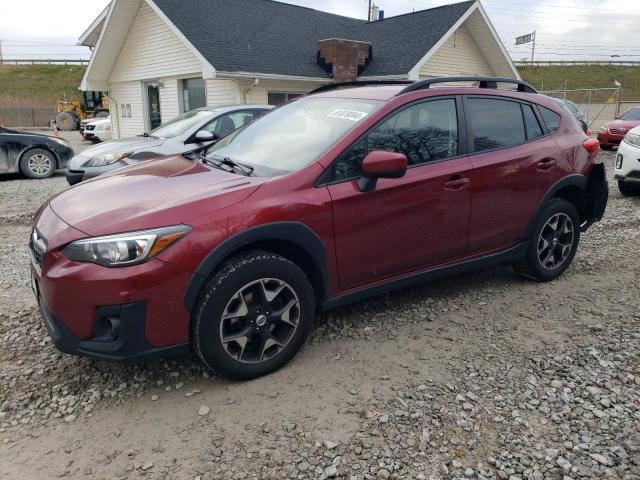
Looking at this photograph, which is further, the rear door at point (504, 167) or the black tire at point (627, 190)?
the black tire at point (627, 190)

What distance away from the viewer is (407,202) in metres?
3.47

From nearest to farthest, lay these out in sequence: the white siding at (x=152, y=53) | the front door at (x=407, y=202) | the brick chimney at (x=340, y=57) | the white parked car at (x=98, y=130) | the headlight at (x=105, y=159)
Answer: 1. the front door at (x=407, y=202)
2. the headlight at (x=105, y=159)
3. the white siding at (x=152, y=53)
4. the brick chimney at (x=340, y=57)
5. the white parked car at (x=98, y=130)

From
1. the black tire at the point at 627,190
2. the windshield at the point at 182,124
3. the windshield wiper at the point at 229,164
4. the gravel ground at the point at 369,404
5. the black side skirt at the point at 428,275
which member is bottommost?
the gravel ground at the point at 369,404

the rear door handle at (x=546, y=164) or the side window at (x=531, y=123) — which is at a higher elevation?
the side window at (x=531, y=123)

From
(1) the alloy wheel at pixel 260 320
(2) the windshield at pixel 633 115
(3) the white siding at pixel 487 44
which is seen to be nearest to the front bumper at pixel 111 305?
(1) the alloy wheel at pixel 260 320

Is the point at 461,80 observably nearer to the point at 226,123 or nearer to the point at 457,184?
the point at 457,184

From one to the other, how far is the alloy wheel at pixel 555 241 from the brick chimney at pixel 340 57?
12.9 meters

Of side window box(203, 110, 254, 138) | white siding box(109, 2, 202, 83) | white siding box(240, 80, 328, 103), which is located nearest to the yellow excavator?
white siding box(109, 2, 202, 83)

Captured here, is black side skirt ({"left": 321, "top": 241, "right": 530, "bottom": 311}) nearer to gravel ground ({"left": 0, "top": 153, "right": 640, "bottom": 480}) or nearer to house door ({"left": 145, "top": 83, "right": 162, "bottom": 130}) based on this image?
gravel ground ({"left": 0, "top": 153, "right": 640, "bottom": 480})

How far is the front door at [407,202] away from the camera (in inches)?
129

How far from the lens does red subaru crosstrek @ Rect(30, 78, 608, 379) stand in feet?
8.70

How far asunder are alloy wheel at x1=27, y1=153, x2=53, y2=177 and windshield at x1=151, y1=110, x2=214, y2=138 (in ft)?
12.8

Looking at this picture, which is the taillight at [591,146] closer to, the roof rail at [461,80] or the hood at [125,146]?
the roof rail at [461,80]

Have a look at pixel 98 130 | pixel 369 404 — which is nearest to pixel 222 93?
pixel 98 130
